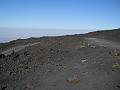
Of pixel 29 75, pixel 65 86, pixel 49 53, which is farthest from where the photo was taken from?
pixel 49 53

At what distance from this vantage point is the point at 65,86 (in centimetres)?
864

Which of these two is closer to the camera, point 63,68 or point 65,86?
point 65,86

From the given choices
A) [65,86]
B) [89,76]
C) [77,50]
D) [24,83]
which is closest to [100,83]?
[89,76]

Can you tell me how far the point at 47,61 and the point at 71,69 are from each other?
2.99 m

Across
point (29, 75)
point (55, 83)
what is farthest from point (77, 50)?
point (55, 83)

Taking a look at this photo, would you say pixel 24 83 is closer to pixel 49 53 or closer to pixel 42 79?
pixel 42 79

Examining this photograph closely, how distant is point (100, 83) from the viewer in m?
8.71

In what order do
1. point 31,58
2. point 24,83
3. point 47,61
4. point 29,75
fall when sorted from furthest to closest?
point 31,58 → point 47,61 → point 29,75 → point 24,83

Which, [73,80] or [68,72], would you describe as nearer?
[73,80]

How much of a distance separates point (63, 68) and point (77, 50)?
4.65 metres

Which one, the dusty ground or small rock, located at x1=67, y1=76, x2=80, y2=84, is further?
small rock, located at x1=67, y1=76, x2=80, y2=84

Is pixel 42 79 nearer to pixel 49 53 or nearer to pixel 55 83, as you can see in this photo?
pixel 55 83

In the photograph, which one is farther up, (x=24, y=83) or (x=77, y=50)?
(x=77, y=50)

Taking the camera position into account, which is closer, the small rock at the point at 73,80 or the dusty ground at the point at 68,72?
the dusty ground at the point at 68,72
